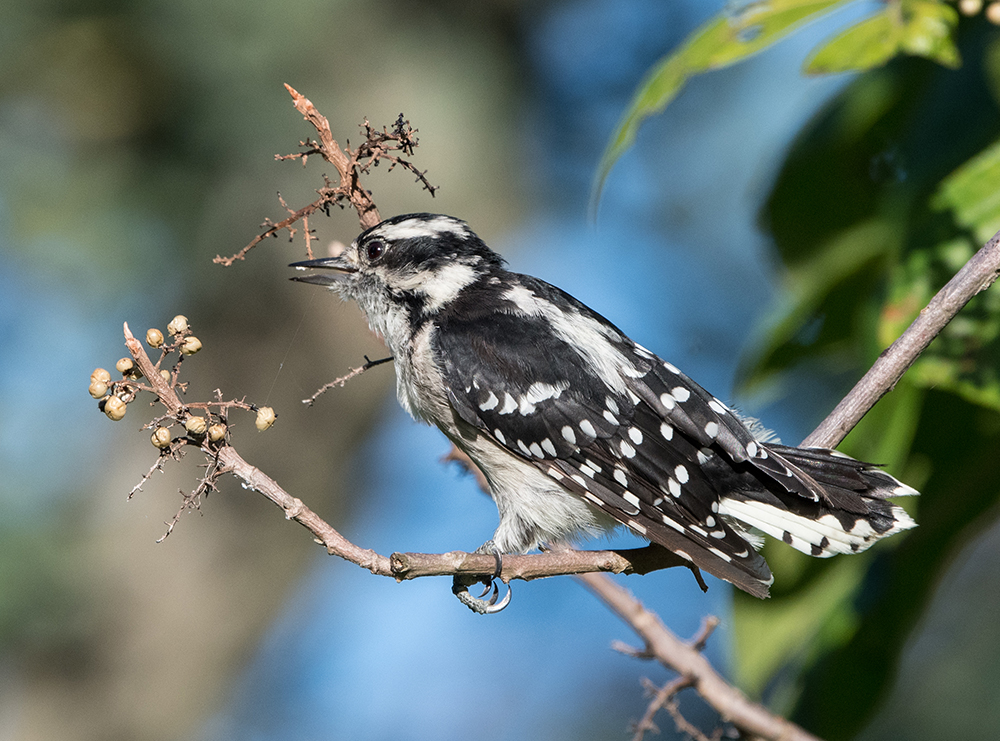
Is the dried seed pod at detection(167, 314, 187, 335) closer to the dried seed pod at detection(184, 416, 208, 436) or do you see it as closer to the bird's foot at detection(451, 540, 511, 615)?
the dried seed pod at detection(184, 416, 208, 436)

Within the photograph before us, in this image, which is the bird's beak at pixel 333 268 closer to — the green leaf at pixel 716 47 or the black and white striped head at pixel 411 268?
the black and white striped head at pixel 411 268

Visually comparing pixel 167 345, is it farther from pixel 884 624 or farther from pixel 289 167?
pixel 289 167

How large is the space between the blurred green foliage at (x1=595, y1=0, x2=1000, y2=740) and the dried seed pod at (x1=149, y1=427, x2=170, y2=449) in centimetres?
94

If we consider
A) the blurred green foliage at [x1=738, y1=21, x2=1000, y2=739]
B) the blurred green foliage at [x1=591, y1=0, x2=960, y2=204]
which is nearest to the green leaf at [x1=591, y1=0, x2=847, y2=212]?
the blurred green foliage at [x1=591, y1=0, x2=960, y2=204]

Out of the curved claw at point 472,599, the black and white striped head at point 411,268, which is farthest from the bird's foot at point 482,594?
the black and white striped head at point 411,268

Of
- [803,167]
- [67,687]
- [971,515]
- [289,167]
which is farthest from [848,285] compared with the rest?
[67,687]

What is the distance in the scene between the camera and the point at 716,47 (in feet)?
5.68

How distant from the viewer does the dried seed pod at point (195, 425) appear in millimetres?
1393

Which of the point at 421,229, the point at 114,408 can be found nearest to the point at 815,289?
the point at 421,229

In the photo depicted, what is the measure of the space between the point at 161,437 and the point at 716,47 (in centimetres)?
126

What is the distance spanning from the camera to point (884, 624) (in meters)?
1.83

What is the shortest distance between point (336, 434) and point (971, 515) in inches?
208

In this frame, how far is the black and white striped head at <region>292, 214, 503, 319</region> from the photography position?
2.47 m

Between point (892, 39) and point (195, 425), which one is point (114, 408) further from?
point (892, 39)
